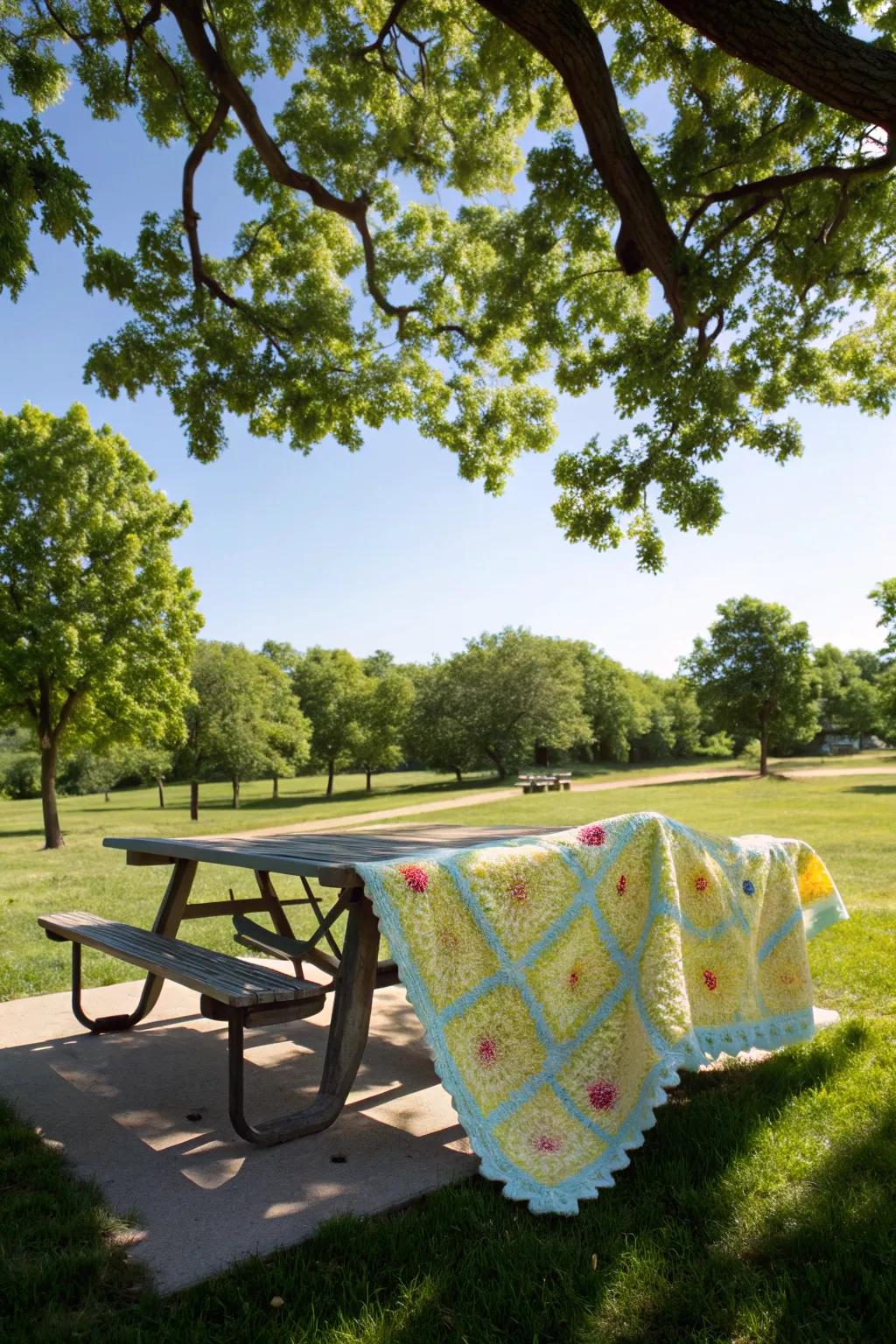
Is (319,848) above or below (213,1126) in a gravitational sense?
above

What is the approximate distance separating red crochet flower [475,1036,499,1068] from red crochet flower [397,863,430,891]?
1.87 ft

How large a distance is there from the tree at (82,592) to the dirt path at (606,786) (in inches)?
248

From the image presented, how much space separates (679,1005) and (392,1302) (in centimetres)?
141

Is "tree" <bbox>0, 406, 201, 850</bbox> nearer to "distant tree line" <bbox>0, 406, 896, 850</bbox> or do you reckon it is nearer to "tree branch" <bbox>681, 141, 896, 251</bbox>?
"distant tree line" <bbox>0, 406, 896, 850</bbox>

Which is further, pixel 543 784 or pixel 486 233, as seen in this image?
pixel 543 784

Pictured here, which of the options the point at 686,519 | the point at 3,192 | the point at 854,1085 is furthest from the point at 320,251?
the point at 854,1085

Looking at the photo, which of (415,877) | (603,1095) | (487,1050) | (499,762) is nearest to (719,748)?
(499,762)

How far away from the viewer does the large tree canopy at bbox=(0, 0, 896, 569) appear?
752 cm

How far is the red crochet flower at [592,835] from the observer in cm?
330

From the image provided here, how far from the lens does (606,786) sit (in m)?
40.1

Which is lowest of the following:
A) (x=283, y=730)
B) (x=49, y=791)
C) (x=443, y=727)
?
A: (x=49, y=791)

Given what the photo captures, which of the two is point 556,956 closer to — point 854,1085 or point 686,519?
point 854,1085

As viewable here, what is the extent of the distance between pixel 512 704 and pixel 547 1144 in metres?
43.9

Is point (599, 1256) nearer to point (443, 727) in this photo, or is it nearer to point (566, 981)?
point (566, 981)
